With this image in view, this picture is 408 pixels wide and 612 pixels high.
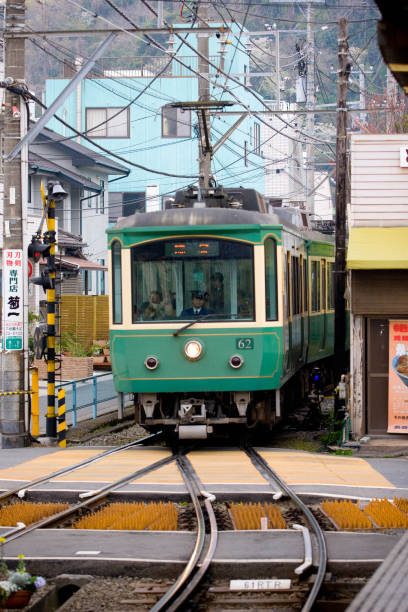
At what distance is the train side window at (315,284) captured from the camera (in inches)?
747

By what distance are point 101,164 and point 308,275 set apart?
913 inches

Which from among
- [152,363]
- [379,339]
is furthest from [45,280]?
[379,339]

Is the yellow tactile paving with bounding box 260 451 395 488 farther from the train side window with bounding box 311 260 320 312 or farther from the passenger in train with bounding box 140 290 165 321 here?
the train side window with bounding box 311 260 320 312

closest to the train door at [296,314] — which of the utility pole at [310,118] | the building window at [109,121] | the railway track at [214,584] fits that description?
the railway track at [214,584]

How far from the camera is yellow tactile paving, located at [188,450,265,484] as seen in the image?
11297 mm

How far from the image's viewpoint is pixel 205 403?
542 inches

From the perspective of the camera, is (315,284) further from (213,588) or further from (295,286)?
(213,588)

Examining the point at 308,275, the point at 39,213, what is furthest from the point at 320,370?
the point at 39,213

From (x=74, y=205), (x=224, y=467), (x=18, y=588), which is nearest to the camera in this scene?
(x=18, y=588)

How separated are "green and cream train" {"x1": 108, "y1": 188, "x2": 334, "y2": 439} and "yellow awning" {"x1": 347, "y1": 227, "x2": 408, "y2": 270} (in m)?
1.15

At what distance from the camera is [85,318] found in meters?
32.2

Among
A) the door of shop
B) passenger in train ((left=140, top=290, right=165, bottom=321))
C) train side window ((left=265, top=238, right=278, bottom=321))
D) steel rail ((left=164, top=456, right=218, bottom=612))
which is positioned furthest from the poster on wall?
steel rail ((left=164, top=456, right=218, bottom=612))

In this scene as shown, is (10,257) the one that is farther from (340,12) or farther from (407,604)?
(340,12)

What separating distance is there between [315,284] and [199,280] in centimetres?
635
